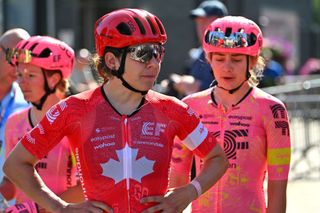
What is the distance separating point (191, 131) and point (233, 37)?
1.25 m

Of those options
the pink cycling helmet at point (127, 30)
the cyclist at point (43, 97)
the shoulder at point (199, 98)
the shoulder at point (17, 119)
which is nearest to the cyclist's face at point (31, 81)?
the cyclist at point (43, 97)

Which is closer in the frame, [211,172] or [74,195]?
[211,172]

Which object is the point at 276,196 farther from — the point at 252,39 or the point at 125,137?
the point at 125,137

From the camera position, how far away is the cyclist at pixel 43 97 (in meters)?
5.58

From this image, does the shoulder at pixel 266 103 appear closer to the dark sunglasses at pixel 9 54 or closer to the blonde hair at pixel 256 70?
the blonde hair at pixel 256 70

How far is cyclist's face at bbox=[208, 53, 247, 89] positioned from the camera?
5266 mm

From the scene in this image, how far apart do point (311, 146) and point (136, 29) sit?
36.2 feet

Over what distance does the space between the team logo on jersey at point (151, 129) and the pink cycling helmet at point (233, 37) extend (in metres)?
1.27

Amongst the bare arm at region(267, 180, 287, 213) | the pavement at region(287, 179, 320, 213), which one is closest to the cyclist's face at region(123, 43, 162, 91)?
the bare arm at region(267, 180, 287, 213)

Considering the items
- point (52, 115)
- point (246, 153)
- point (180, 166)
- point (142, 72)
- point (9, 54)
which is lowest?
point (180, 166)

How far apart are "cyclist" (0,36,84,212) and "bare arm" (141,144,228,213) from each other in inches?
58.2

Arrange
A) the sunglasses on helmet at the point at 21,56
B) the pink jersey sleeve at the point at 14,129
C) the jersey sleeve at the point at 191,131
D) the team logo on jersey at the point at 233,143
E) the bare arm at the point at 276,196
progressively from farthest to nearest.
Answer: the sunglasses on helmet at the point at 21,56, the pink jersey sleeve at the point at 14,129, the team logo on jersey at the point at 233,143, the bare arm at the point at 276,196, the jersey sleeve at the point at 191,131

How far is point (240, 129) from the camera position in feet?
17.0

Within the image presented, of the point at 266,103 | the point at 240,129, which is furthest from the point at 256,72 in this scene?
the point at 240,129
